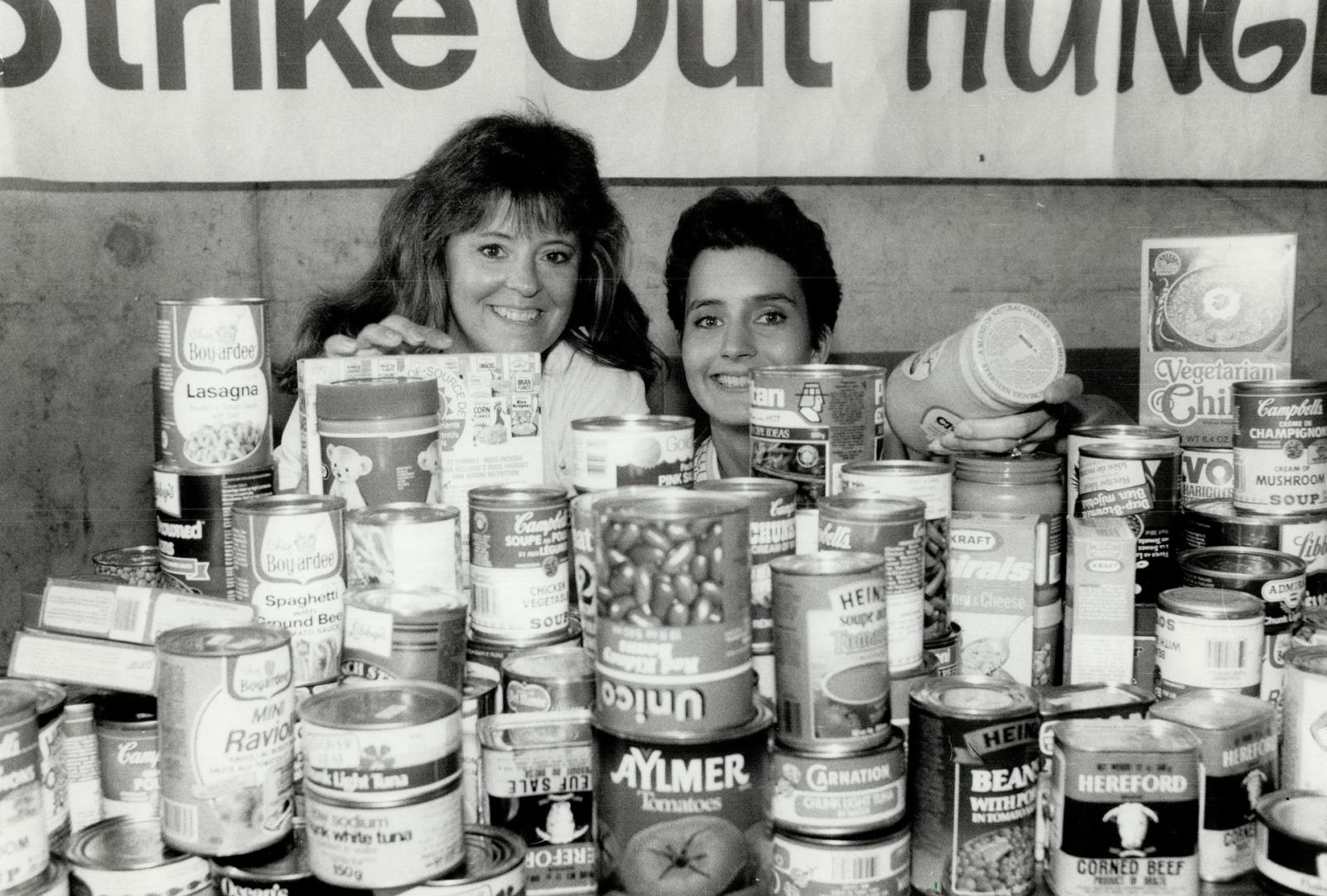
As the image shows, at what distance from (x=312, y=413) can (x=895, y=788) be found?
2.75 feet

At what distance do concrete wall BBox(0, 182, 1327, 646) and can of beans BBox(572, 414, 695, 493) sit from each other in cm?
162

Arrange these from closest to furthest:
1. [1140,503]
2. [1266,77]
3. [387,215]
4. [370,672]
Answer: [370,672] → [1140,503] → [387,215] → [1266,77]

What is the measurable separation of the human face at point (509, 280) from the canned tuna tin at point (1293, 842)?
1.61 metres

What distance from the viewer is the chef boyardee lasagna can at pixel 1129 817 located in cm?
110

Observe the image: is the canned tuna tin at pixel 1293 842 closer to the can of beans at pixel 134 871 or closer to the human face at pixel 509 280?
the can of beans at pixel 134 871

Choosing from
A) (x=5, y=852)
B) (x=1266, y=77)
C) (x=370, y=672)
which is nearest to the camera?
(x=5, y=852)

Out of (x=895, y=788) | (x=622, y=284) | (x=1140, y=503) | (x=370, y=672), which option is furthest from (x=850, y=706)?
(x=622, y=284)

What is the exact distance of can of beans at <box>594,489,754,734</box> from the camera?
103 centimetres

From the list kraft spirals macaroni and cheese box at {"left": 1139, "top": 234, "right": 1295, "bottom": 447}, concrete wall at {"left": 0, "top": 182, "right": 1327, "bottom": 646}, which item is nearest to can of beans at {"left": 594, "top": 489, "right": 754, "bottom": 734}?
kraft spirals macaroni and cheese box at {"left": 1139, "top": 234, "right": 1295, "bottom": 447}

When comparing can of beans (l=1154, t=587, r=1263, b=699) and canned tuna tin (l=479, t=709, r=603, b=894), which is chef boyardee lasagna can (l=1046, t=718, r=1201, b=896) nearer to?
can of beans (l=1154, t=587, r=1263, b=699)

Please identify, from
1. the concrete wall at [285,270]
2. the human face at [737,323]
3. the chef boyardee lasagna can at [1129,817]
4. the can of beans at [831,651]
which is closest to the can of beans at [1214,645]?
the chef boyardee lasagna can at [1129,817]

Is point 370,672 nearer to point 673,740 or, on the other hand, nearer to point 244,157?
point 673,740

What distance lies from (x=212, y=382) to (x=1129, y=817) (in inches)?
43.9

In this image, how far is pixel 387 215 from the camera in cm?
258
